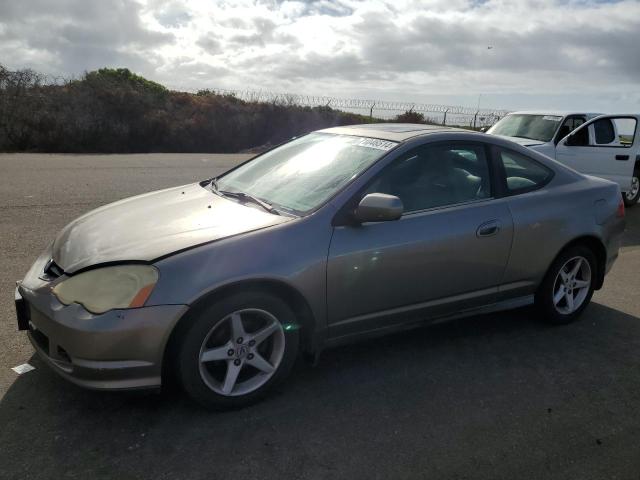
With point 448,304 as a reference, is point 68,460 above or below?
below

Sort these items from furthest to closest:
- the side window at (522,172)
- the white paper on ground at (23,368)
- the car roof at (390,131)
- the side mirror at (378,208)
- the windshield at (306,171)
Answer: the side window at (522,172) < the car roof at (390,131) < the windshield at (306,171) < the white paper on ground at (23,368) < the side mirror at (378,208)

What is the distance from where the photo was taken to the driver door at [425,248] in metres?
3.33

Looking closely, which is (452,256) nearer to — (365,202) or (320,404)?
(365,202)

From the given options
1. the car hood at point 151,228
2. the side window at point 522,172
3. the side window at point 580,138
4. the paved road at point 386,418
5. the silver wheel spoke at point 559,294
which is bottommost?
the paved road at point 386,418

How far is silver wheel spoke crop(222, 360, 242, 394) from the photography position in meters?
3.07

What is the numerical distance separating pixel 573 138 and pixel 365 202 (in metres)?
7.79

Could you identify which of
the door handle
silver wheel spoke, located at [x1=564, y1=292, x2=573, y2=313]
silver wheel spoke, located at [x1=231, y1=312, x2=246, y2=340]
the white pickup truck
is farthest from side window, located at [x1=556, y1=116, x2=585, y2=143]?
silver wheel spoke, located at [x1=231, y1=312, x2=246, y2=340]

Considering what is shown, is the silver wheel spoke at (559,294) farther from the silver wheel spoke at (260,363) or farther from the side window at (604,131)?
the side window at (604,131)

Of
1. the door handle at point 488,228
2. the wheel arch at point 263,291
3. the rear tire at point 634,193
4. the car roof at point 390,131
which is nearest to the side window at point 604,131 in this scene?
the rear tire at point 634,193

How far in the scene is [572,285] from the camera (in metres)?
4.57

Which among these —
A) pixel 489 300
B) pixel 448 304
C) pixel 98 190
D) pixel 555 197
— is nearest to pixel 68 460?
pixel 448 304

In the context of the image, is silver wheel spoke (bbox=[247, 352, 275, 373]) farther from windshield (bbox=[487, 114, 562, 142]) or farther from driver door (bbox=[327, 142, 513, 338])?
windshield (bbox=[487, 114, 562, 142])

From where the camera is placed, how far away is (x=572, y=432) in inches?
120

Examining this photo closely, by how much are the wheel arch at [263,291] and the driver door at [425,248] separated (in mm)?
144
